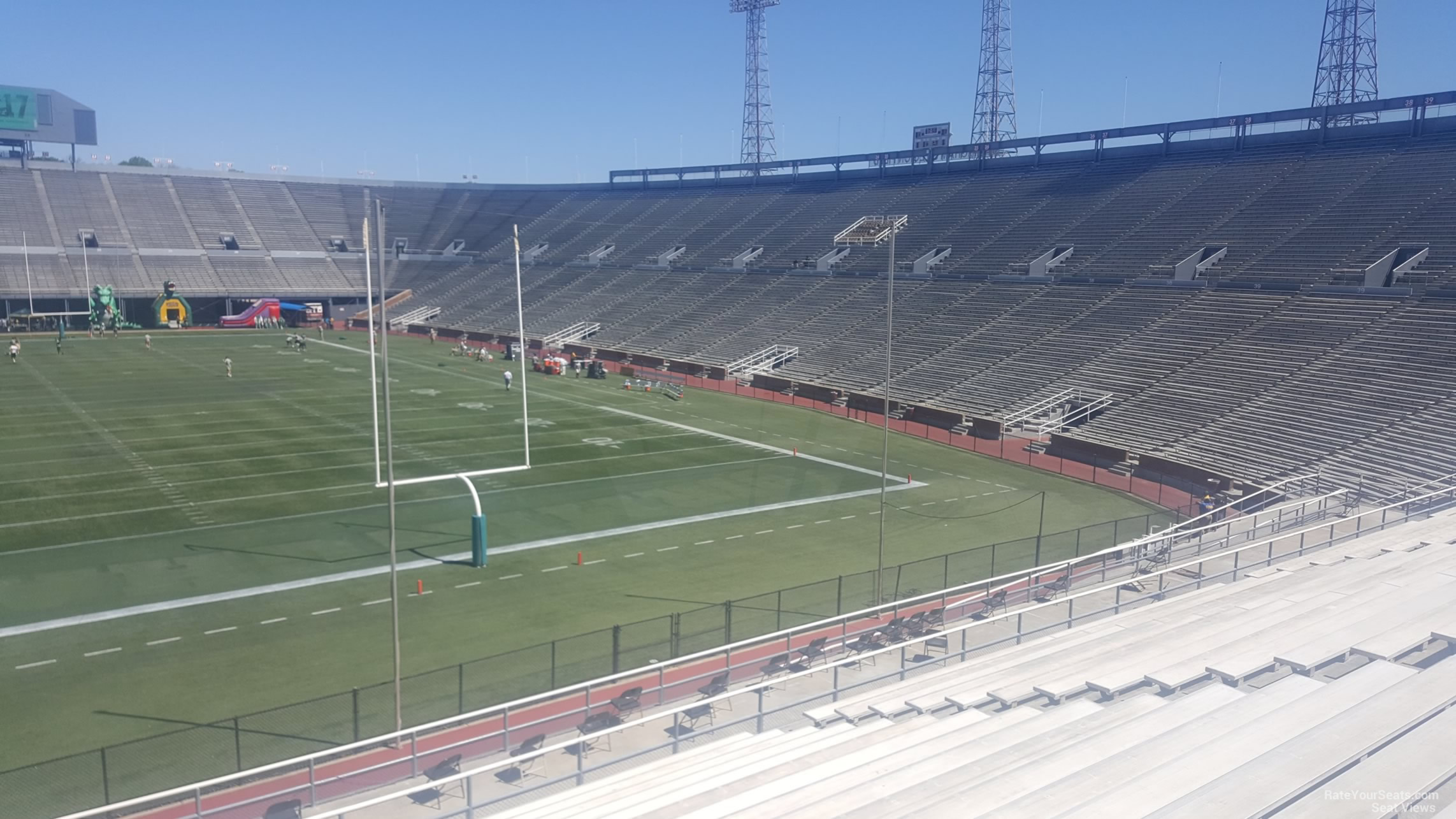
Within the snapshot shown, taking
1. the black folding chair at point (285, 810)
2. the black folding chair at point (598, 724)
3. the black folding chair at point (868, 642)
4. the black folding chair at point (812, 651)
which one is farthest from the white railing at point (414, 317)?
the black folding chair at point (285, 810)

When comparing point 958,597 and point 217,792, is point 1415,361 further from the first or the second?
point 217,792

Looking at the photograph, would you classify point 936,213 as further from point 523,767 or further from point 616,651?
point 523,767

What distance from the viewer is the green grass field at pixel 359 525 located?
1579 centimetres

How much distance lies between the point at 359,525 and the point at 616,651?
1264cm

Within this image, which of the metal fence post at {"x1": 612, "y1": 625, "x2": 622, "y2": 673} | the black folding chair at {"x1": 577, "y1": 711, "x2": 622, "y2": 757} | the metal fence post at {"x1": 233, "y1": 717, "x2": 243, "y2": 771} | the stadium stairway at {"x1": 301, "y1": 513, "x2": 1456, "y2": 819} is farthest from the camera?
the metal fence post at {"x1": 612, "y1": 625, "x2": 622, "y2": 673}

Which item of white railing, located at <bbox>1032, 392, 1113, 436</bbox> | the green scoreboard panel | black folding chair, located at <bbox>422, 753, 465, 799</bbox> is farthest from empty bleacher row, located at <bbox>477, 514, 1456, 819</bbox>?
the green scoreboard panel

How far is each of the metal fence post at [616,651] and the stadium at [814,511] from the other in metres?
0.17

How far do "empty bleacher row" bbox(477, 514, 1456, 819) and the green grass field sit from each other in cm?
654

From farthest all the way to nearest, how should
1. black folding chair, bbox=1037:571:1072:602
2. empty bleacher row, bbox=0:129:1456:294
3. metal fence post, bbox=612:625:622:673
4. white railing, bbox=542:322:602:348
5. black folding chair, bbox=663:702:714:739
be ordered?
white railing, bbox=542:322:602:348, empty bleacher row, bbox=0:129:1456:294, black folding chair, bbox=1037:571:1072:602, metal fence post, bbox=612:625:622:673, black folding chair, bbox=663:702:714:739

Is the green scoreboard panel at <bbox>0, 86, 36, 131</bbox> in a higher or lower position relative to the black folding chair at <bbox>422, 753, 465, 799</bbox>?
higher

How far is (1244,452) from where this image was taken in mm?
31031

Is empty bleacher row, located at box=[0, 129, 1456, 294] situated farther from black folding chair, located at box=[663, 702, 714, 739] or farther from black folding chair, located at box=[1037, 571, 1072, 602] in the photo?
black folding chair, located at box=[663, 702, 714, 739]

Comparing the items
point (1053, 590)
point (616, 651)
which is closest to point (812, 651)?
point (616, 651)

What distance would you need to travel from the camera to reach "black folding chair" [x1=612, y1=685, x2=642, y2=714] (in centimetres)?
1307
